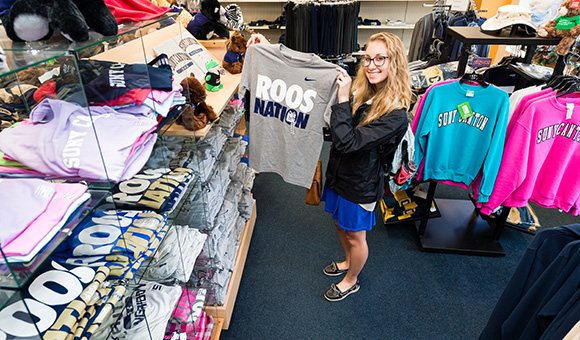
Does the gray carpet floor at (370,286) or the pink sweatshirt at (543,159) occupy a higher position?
the pink sweatshirt at (543,159)

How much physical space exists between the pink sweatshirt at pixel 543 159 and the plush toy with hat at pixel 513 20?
1.88 feet

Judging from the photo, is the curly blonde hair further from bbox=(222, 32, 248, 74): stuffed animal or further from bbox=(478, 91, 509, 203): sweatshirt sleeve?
bbox=(222, 32, 248, 74): stuffed animal

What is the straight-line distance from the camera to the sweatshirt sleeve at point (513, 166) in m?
2.25

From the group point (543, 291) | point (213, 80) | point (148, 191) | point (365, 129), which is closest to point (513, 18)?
point (365, 129)

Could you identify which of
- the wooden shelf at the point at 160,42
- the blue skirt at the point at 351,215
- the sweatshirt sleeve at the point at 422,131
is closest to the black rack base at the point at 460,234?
the sweatshirt sleeve at the point at 422,131

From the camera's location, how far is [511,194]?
97.1 inches

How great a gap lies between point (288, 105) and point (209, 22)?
1121 mm

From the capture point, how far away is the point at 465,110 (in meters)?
2.29

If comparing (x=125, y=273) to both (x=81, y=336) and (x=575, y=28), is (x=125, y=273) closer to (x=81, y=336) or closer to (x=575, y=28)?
(x=81, y=336)

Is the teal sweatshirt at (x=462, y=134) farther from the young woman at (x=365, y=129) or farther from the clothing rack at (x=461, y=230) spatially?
the young woman at (x=365, y=129)

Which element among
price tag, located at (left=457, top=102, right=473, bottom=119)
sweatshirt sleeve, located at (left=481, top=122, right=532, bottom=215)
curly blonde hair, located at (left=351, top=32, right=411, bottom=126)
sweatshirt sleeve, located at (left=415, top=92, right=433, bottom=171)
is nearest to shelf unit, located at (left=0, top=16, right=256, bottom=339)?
curly blonde hair, located at (left=351, top=32, right=411, bottom=126)

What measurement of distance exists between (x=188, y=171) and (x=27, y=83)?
25.2 inches

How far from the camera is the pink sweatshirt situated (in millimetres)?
2154

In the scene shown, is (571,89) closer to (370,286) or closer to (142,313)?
(370,286)
